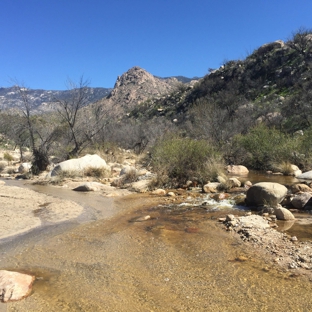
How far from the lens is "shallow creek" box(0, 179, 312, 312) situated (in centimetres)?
366

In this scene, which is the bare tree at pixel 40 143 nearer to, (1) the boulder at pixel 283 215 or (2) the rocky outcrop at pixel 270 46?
(1) the boulder at pixel 283 215

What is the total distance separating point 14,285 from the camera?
386 centimetres

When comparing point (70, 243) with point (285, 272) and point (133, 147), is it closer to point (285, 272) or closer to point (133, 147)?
point (285, 272)

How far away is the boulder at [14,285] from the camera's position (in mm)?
3701

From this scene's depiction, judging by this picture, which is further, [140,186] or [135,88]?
[135,88]

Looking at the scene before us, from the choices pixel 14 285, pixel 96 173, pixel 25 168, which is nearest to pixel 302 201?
pixel 14 285

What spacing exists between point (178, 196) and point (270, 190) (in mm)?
3072

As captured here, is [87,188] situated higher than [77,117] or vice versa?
[77,117]

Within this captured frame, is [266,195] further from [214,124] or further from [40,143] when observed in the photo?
[40,143]

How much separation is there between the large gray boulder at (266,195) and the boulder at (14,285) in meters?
6.32

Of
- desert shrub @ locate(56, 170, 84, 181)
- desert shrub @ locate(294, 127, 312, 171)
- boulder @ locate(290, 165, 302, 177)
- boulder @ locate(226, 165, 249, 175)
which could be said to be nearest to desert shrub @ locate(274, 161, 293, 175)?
boulder @ locate(290, 165, 302, 177)

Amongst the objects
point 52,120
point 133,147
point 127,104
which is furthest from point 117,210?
point 127,104

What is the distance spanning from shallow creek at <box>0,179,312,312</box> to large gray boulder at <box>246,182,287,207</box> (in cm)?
208

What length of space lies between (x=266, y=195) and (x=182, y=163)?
4719 millimetres
